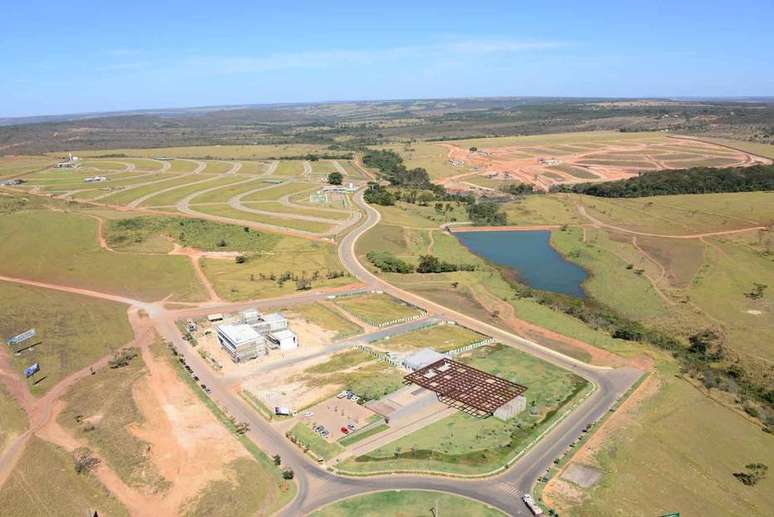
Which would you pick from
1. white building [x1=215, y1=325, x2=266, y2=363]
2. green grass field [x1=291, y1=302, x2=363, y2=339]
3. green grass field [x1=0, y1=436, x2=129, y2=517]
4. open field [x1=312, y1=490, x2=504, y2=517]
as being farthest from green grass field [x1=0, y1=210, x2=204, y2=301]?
open field [x1=312, y1=490, x2=504, y2=517]

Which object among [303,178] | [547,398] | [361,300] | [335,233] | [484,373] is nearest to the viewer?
[547,398]

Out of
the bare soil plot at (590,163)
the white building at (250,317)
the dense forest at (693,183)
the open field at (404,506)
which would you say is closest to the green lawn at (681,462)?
the open field at (404,506)

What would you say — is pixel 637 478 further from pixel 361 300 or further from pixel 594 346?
pixel 361 300

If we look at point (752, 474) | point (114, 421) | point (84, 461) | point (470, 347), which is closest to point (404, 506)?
point (84, 461)

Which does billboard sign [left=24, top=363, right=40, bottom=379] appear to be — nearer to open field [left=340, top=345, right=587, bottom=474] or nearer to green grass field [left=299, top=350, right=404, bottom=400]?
green grass field [left=299, top=350, right=404, bottom=400]

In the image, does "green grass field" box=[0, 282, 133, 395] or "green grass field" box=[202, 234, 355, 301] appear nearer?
"green grass field" box=[0, 282, 133, 395]

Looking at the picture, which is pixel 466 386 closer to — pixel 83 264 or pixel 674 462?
pixel 674 462

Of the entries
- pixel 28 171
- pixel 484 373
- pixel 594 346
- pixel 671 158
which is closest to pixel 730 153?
pixel 671 158

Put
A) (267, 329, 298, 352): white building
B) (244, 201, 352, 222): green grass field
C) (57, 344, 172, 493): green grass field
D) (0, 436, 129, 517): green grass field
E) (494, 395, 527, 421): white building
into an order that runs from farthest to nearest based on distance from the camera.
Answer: (244, 201, 352, 222): green grass field
(267, 329, 298, 352): white building
(494, 395, 527, 421): white building
(57, 344, 172, 493): green grass field
(0, 436, 129, 517): green grass field
